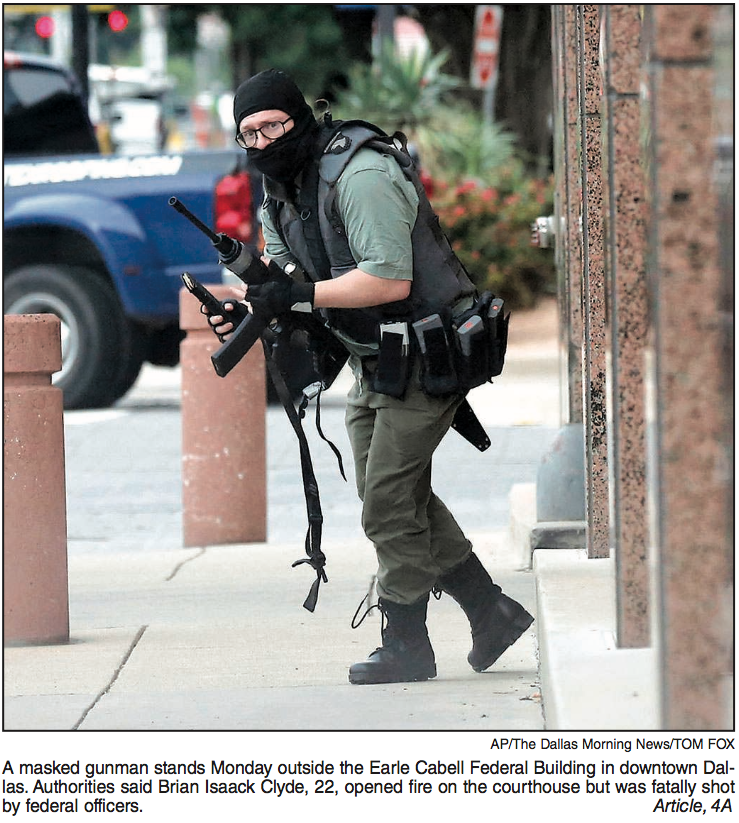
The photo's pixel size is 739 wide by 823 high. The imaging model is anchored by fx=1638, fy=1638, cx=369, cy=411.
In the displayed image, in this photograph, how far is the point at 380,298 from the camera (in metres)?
4.39

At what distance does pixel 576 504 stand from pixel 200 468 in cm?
183

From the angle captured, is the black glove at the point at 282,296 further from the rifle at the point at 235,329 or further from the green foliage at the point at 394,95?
the green foliage at the point at 394,95

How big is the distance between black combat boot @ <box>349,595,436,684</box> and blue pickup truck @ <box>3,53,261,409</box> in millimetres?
6894

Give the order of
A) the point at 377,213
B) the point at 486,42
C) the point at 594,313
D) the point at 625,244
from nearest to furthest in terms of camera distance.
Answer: the point at 625,244 < the point at 377,213 < the point at 594,313 < the point at 486,42

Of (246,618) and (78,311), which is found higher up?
(78,311)

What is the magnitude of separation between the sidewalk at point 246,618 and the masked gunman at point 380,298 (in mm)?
340

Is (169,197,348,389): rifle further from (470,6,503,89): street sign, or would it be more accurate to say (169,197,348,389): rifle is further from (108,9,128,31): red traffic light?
(470,6,503,89): street sign

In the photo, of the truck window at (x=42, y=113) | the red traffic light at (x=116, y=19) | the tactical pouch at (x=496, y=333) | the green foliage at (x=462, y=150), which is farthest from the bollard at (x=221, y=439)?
the green foliage at (x=462, y=150)

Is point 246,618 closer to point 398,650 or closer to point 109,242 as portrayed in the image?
point 398,650

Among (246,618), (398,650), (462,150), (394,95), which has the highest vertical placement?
(394,95)

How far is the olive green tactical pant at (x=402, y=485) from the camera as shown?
15.0 ft

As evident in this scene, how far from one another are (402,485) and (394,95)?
54.6 ft

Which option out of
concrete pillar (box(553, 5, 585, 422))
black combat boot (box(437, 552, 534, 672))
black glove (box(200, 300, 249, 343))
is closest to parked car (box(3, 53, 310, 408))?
concrete pillar (box(553, 5, 585, 422))

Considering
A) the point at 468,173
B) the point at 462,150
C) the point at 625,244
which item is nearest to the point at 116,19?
the point at 462,150
